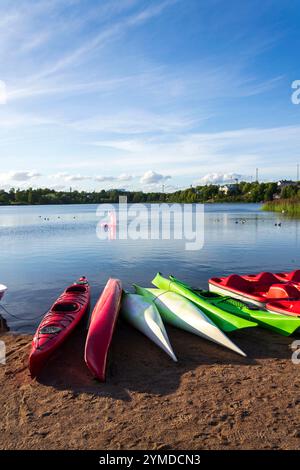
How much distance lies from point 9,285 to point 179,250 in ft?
36.0

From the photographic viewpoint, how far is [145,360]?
689 centimetres

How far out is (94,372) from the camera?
6.14m

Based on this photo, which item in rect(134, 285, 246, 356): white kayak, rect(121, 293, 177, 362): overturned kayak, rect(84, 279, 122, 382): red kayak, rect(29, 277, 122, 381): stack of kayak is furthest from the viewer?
rect(134, 285, 246, 356): white kayak

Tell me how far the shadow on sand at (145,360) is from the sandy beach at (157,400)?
2cm

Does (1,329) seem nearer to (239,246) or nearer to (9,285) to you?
(9,285)

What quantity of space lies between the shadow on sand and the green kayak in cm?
25

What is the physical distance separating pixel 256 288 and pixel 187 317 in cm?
361

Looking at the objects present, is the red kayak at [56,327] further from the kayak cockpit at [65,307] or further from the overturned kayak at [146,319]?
the overturned kayak at [146,319]

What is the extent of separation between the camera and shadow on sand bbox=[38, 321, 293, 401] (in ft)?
19.4

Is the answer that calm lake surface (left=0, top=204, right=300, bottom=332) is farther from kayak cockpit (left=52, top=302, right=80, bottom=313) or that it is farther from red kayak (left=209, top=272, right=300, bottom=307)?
red kayak (left=209, top=272, right=300, bottom=307)

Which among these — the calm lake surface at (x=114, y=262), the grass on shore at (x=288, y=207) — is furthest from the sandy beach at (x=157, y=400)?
the grass on shore at (x=288, y=207)

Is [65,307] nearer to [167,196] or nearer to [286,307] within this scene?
[286,307]

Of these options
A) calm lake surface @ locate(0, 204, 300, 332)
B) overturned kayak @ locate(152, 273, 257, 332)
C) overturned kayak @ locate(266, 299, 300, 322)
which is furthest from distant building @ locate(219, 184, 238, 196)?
overturned kayak @ locate(266, 299, 300, 322)

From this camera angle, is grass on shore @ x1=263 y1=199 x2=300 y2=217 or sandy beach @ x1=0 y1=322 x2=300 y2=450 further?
grass on shore @ x1=263 y1=199 x2=300 y2=217
